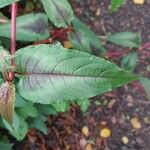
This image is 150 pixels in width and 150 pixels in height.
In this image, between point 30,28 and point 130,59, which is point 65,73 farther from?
point 130,59

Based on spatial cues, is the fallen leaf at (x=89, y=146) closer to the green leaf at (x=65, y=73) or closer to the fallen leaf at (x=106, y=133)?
the fallen leaf at (x=106, y=133)

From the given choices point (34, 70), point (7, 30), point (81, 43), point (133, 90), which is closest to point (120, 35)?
point (81, 43)

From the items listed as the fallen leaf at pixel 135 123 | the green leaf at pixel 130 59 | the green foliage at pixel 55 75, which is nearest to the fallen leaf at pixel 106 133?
the fallen leaf at pixel 135 123

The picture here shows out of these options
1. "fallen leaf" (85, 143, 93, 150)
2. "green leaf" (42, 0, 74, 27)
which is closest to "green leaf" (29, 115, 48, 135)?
"fallen leaf" (85, 143, 93, 150)

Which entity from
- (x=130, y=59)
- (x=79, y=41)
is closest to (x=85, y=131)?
(x=130, y=59)

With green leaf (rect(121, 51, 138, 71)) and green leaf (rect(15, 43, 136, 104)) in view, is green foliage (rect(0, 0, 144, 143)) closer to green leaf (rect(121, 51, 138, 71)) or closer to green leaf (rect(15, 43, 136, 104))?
green leaf (rect(15, 43, 136, 104))
